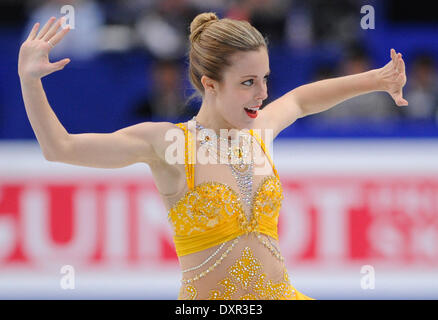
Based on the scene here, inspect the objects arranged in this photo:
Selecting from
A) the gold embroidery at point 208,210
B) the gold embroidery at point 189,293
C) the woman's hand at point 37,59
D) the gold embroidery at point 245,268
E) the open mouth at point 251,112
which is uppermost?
the woman's hand at point 37,59

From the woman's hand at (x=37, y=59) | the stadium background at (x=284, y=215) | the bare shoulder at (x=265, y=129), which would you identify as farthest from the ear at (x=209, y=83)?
the stadium background at (x=284, y=215)

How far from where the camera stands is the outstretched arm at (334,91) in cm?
280

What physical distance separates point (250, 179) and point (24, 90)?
0.86 metres

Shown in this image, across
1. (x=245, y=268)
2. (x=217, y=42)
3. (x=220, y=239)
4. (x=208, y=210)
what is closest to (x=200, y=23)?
(x=217, y=42)

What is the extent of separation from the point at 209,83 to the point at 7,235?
7.80ft

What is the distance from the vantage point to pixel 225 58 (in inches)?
98.3

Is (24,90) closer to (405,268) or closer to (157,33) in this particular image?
(405,268)

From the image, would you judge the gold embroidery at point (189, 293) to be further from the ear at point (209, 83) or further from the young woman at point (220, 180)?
Result: the ear at point (209, 83)

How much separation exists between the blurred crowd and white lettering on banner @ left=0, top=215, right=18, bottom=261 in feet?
4.10

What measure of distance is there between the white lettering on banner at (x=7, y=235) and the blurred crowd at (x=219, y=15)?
4.10 feet

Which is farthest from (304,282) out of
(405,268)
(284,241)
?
(405,268)

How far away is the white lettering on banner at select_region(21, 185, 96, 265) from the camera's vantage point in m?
4.39

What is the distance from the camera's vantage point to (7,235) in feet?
14.5

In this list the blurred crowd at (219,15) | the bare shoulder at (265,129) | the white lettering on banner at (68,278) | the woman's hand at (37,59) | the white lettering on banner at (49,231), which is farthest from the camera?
the blurred crowd at (219,15)
